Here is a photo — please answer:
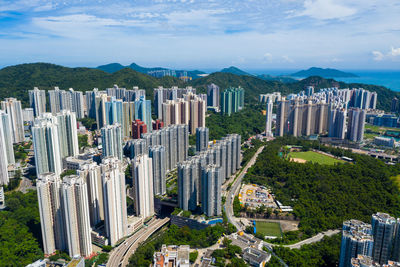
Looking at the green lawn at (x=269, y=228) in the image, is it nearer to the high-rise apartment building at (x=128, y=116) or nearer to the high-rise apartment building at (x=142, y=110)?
the high-rise apartment building at (x=142, y=110)

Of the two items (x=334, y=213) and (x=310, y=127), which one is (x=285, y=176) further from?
(x=310, y=127)

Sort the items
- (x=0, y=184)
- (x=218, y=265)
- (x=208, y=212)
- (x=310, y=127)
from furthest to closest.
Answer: (x=310, y=127) < (x=0, y=184) < (x=208, y=212) < (x=218, y=265)

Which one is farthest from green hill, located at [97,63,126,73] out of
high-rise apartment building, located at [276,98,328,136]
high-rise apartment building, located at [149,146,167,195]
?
high-rise apartment building, located at [149,146,167,195]

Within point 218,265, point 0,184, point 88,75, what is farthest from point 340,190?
point 88,75

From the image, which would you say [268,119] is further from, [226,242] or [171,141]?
[226,242]

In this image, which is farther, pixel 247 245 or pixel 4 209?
pixel 4 209

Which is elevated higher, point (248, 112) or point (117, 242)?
point (248, 112)
